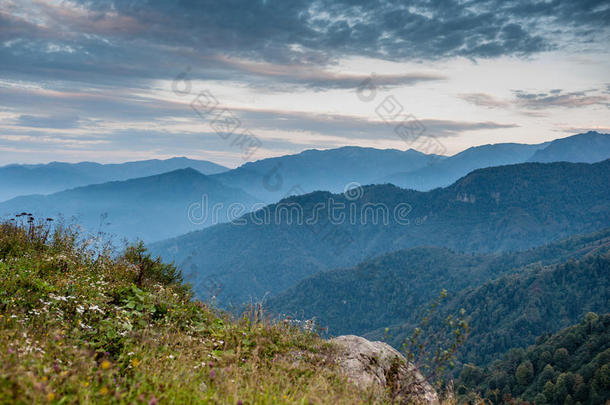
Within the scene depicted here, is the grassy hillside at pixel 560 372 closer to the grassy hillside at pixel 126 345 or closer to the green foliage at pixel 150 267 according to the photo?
the green foliage at pixel 150 267

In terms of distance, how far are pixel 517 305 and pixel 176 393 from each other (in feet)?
629

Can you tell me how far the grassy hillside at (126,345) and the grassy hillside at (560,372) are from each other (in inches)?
2264

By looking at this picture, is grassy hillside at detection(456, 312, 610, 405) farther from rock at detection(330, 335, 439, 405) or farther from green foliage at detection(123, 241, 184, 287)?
green foliage at detection(123, 241, 184, 287)

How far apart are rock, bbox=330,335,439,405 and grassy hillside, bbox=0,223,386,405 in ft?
1.25

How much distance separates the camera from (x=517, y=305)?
547 ft

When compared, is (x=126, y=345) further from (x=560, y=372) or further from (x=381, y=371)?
(x=560, y=372)

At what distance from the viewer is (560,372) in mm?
69812

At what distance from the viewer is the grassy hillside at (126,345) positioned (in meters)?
3.67

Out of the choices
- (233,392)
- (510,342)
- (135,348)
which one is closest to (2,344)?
(135,348)

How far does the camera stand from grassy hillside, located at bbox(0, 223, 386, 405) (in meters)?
3.67

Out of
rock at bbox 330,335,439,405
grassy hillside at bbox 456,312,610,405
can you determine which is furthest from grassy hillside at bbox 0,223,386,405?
grassy hillside at bbox 456,312,610,405

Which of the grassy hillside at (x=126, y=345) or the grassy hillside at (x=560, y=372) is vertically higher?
the grassy hillside at (x=126, y=345)

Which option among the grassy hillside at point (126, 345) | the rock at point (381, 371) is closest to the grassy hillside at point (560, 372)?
the rock at point (381, 371)

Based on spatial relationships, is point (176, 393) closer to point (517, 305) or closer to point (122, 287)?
point (122, 287)
